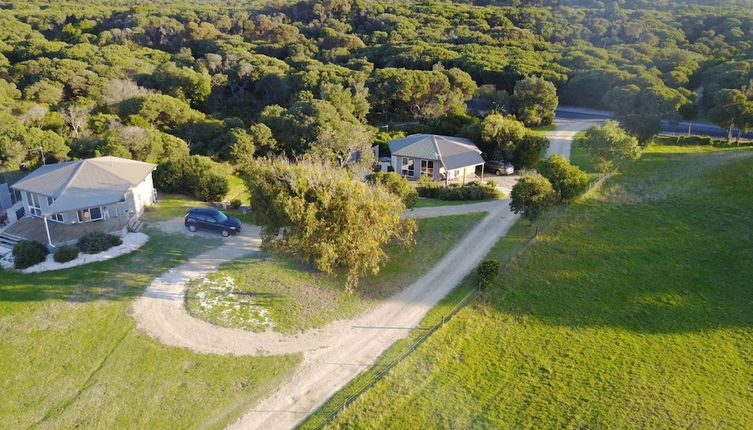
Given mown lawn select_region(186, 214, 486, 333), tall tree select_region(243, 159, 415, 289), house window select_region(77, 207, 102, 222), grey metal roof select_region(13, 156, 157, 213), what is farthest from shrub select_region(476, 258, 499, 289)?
house window select_region(77, 207, 102, 222)

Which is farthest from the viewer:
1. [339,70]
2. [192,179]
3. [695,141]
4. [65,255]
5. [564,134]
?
[339,70]

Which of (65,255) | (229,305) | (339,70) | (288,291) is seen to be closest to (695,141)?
(339,70)

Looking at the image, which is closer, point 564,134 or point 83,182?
point 83,182

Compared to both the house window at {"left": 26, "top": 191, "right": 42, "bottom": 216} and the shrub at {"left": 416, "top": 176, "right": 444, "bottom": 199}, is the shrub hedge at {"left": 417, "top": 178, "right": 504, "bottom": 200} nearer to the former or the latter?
the shrub at {"left": 416, "top": 176, "right": 444, "bottom": 199}

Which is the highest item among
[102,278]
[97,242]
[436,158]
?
[436,158]

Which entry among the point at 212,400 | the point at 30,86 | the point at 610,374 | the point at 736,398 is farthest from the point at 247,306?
the point at 30,86

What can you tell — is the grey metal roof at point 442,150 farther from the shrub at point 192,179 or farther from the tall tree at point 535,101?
the shrub at point 192,179

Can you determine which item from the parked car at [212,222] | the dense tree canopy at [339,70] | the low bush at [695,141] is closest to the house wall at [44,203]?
the parked car at [212,222]

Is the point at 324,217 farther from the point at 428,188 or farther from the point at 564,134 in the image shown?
the point at 564,134
